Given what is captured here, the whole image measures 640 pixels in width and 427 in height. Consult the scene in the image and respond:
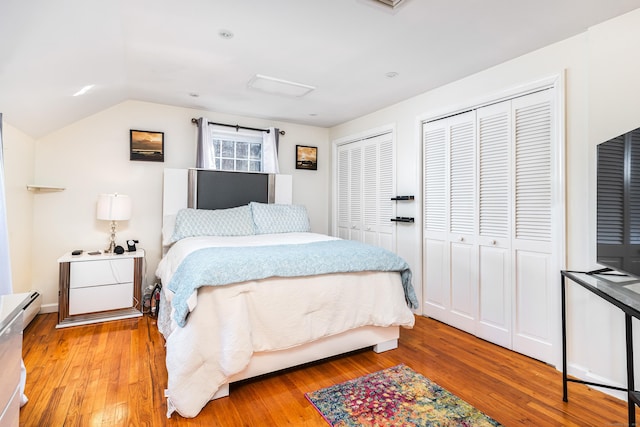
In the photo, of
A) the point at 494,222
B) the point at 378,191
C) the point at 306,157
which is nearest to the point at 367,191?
the point at 378,191

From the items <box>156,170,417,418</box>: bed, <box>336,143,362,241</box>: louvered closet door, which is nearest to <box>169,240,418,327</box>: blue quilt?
<box>156,170,417,418</box>: bed

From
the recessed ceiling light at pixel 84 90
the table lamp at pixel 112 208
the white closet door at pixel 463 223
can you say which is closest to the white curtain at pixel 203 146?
the table lamp at pixel 112 208

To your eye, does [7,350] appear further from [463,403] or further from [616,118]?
[616,118]

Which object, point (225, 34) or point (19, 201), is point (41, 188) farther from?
point (225, 34)

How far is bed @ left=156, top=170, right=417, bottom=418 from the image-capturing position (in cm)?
190

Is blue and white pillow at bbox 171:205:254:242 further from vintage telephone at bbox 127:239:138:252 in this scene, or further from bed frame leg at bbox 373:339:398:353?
bed frame leg at bbox 373:339:398:353

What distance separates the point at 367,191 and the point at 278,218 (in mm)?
1279

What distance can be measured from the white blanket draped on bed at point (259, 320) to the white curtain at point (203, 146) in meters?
2.15

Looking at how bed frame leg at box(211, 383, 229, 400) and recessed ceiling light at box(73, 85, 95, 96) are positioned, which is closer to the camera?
bed frame leg at box(211, 383, 229, 400)

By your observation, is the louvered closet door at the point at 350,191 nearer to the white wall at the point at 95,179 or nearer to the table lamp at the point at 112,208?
the white wall at the point at 95,179

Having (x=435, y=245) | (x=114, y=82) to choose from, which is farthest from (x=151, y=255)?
(x=435, y=245)

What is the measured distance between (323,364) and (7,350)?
1857 mm

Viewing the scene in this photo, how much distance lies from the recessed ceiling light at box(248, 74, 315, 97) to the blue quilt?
1.62 meters

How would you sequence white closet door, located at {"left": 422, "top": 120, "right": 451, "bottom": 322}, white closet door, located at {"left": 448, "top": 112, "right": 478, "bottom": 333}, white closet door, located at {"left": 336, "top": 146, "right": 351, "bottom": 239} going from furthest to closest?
white closet door, located at {"left": 336, "top": 146, "right": 351, "bottom": 239} → white closet door, located at {"left": 422, "top": 120, "right": 451, "bottom": 322} → white closet door, located at {"left": 448, "top": 112, "right": 478, "bottom": 333}
